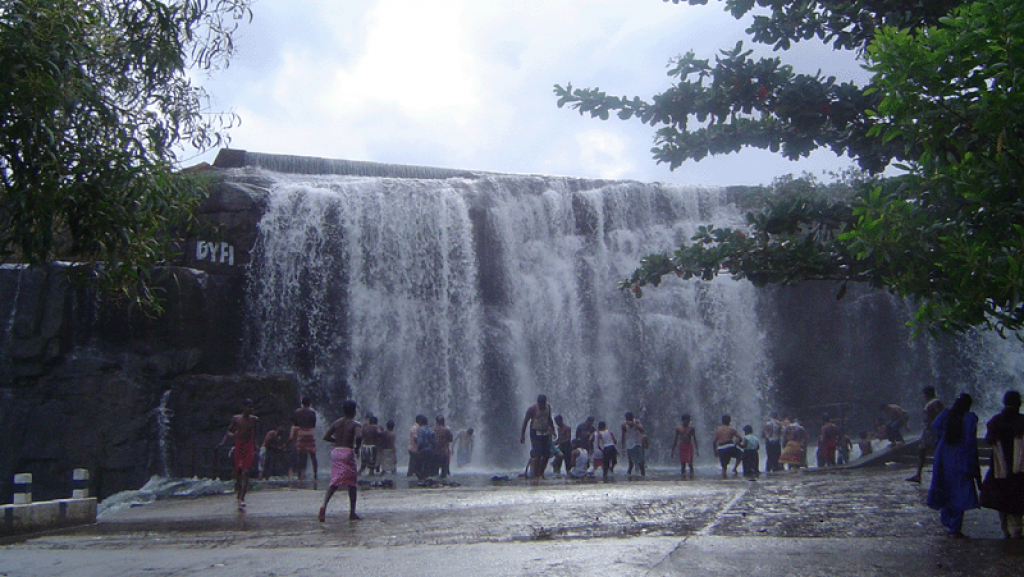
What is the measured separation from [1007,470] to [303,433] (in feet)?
37.1

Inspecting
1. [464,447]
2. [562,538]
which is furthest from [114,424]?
[562,538]

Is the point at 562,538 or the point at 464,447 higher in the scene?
the point at 464,447

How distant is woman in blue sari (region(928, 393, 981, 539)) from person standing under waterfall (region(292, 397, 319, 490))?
9574 millimetres

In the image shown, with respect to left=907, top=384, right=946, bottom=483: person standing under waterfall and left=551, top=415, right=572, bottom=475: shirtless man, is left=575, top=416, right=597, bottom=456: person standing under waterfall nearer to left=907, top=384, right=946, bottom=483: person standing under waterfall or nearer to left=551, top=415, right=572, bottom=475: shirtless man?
left=551, top=415, right=572, bottom=475: shirtless man

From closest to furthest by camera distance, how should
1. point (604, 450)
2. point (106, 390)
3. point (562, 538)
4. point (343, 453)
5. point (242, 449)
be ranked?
1. point (562, 538)
2. point (343, 453)
3. point (242, 449)
4. point (604, 450)
5. point (106, 390)

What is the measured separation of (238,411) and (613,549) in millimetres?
14335

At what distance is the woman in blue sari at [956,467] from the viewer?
6473mm

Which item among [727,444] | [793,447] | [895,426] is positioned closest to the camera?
[727,444]

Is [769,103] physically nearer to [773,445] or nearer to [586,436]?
[586,436]

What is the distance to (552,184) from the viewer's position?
26656 mm

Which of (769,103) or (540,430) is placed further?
(540,430)

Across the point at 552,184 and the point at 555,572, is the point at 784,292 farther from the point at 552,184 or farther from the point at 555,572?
the point at 555,572

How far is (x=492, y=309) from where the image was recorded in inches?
927

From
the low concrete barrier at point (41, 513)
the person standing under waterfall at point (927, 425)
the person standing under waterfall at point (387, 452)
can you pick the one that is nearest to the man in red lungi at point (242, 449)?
the low concrete barrier at point (41, 513)
